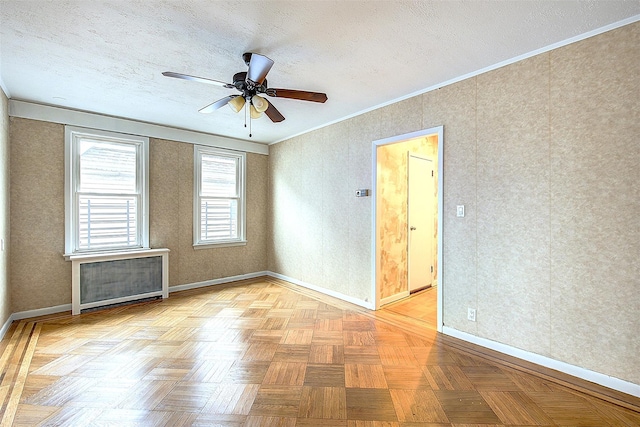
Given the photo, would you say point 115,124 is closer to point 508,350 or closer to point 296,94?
point 296,94

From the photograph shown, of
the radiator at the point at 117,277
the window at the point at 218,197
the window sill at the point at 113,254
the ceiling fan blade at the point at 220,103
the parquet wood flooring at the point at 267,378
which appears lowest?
the parquet wood flooring at the point at 267,378

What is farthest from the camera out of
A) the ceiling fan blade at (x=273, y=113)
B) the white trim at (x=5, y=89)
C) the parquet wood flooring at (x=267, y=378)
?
the white trim at (x=5, y=89)

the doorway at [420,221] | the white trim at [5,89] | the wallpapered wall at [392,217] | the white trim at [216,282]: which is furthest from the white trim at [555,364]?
the white trim at [5,89]

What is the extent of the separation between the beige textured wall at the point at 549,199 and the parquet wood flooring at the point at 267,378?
0.41 meters

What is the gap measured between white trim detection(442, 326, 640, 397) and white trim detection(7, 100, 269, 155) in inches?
168

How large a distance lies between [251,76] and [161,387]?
7.66 feet

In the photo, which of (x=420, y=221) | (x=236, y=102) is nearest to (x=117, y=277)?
(x=236, y=102)

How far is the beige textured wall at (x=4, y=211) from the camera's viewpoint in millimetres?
2908

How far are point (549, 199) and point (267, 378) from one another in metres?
2.57

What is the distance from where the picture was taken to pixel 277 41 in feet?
7.13

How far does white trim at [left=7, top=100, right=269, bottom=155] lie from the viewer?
11.0 ft

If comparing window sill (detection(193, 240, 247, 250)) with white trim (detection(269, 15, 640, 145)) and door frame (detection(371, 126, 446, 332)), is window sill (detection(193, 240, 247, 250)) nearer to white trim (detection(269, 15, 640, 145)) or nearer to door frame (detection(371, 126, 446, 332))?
door frame (detection(371, 126, 446, 332))

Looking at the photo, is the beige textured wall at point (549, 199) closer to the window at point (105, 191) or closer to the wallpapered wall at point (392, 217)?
the wallpapered wall at point (392, 217)

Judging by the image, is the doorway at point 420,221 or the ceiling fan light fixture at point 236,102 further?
the doorway at point 420,221
